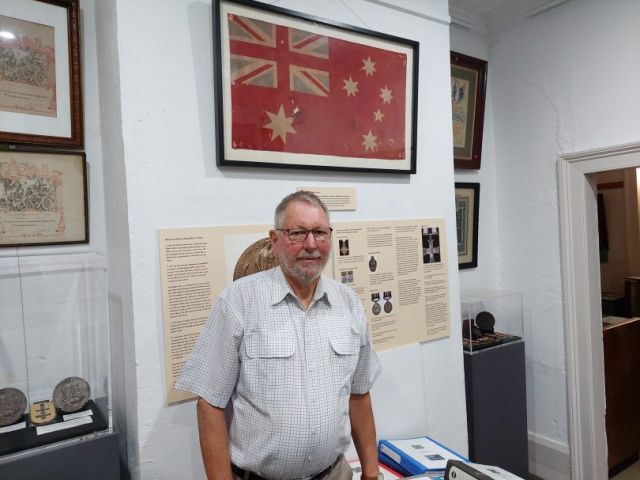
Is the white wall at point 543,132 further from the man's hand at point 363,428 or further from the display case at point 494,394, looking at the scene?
the man's hand at point 363,428

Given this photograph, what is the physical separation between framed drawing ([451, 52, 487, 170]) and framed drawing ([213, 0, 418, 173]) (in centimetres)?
84

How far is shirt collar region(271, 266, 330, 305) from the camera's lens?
1309mm

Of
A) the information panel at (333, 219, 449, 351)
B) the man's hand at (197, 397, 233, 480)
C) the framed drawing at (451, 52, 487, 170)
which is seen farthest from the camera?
the framed drawing at (451, 52, 487, 170)

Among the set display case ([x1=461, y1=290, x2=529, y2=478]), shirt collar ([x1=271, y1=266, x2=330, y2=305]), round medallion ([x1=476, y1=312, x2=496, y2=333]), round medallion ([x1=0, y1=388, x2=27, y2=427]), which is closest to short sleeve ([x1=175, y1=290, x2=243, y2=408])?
shirt collar ([x1=271, y1=266, x2=330, y2=305])

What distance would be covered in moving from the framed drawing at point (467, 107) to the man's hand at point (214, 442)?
2116 mm

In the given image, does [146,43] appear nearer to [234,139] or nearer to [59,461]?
[234,139]

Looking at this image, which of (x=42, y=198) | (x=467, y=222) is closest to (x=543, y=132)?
(x=467, y=222)

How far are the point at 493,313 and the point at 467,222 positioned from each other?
0.61m

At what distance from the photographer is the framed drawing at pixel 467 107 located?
2771mm

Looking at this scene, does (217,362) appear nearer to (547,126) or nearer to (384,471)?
(384,471)

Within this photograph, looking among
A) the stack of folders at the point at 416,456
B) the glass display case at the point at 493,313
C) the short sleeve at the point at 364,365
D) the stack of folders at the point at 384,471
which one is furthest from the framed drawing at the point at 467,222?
the short sleeve at the point at 364,365

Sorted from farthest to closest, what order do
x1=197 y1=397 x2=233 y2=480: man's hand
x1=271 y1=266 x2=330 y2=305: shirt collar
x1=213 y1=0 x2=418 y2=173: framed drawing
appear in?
x1=213 y1=0 x2=418 y2=173: framed drawing → x1=271 y1=266 x2=330 y2=305: shirt collar → x1=197 y1=397 x2=233 y2=480: man's hand

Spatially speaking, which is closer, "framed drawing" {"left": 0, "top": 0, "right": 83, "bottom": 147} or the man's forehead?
the man's forehead

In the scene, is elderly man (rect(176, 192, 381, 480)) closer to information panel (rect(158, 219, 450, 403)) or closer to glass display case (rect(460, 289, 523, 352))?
information panel (rect(158, 219, 450, 403))
